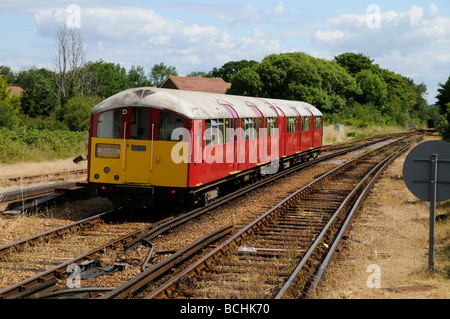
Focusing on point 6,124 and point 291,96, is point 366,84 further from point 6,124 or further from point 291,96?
point 6,124

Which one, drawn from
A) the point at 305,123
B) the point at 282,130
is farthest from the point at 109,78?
the point at 282,130

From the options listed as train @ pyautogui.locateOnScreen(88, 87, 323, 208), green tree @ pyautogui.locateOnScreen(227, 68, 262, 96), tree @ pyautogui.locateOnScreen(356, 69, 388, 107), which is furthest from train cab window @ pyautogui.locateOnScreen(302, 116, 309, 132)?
tree @ pyautogui.locateOnScreen(356, 69, 388, 107)

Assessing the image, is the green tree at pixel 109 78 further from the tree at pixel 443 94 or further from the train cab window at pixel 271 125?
the train cab window at pixel 271 125

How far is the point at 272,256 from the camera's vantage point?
9062mm

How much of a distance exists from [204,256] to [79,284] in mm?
2048

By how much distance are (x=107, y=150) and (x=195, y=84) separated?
64463 millimetres

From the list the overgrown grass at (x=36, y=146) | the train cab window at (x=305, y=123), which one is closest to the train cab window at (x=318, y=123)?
the train cab window at (x=305, y=123)

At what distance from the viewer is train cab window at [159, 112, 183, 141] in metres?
11.9

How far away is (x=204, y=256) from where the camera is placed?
27.6 ft

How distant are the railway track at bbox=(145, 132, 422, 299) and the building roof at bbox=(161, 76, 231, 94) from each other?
60.1 meters

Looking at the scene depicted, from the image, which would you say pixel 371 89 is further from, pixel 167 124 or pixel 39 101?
pixel 167 124

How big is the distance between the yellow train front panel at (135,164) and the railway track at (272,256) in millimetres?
2292

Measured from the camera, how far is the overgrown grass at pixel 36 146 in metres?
24.9
